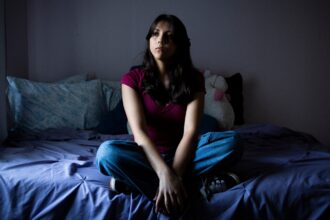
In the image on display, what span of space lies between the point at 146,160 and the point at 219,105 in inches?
38.6

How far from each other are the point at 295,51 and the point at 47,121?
1.87m

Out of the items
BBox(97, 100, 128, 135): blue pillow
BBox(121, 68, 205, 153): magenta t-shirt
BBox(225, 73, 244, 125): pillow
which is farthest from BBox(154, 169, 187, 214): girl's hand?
BBox(225, 73, 244, 125): pillow

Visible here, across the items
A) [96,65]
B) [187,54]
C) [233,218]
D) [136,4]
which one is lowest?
[233,218]

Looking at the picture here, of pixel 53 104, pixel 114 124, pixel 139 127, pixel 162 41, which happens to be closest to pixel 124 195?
pixel 139 127

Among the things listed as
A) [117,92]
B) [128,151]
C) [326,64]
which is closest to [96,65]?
[117,92]

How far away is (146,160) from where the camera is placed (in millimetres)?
1200

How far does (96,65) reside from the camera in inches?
93.4

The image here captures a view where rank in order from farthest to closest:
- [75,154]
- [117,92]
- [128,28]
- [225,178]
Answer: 1. [128,28]
2. [117,92]
3. [75,154]
4. [225,178]

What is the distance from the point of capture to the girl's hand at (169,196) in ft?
3.55

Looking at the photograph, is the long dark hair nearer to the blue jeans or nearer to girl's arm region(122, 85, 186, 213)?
girl's arm region(122, 85, 186, 213)

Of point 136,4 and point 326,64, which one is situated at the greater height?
point 136,4

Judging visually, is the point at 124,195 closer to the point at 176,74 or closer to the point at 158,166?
the point at 158,166

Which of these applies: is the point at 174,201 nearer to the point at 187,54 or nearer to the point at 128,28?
the point at 187,54

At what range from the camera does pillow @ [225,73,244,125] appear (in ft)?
7.44
